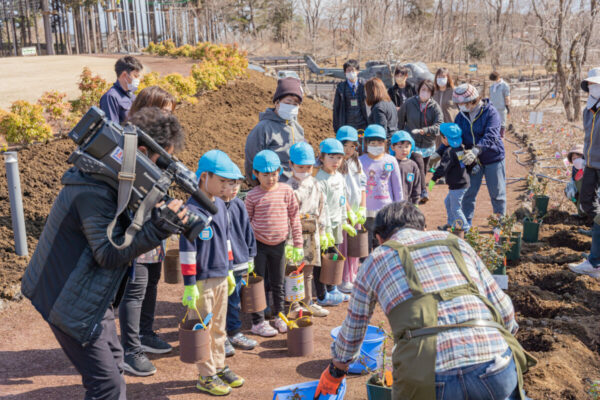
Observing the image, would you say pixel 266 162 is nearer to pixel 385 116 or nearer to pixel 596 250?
pixel 385 116

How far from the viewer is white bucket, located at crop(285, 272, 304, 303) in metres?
4.94

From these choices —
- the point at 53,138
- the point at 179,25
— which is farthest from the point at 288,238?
the point at 179,25

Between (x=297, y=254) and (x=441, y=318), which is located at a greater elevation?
(x=441, y=318)

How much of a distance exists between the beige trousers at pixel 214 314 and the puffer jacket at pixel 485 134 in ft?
13.7

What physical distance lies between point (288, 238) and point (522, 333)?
2.09 meters

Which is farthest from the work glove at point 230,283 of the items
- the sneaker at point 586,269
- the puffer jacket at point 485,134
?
the puffer jacket at point 485,134

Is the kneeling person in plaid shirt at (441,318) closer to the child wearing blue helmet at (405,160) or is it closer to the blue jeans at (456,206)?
the child wearing blue helmet at (405,160)

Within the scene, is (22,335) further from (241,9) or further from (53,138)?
(241,9)

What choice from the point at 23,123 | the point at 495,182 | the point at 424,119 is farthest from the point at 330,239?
the point at 23,123

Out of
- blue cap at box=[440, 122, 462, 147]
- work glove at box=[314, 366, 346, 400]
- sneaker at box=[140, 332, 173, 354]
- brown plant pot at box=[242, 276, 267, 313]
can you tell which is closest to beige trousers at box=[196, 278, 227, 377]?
brown plant pot at box=[242, 276, 267, 313]

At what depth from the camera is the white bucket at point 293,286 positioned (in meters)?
4.94

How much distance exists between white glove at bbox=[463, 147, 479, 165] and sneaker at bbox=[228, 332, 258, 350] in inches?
142

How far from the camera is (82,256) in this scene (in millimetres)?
2500

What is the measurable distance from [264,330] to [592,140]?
405 cm
